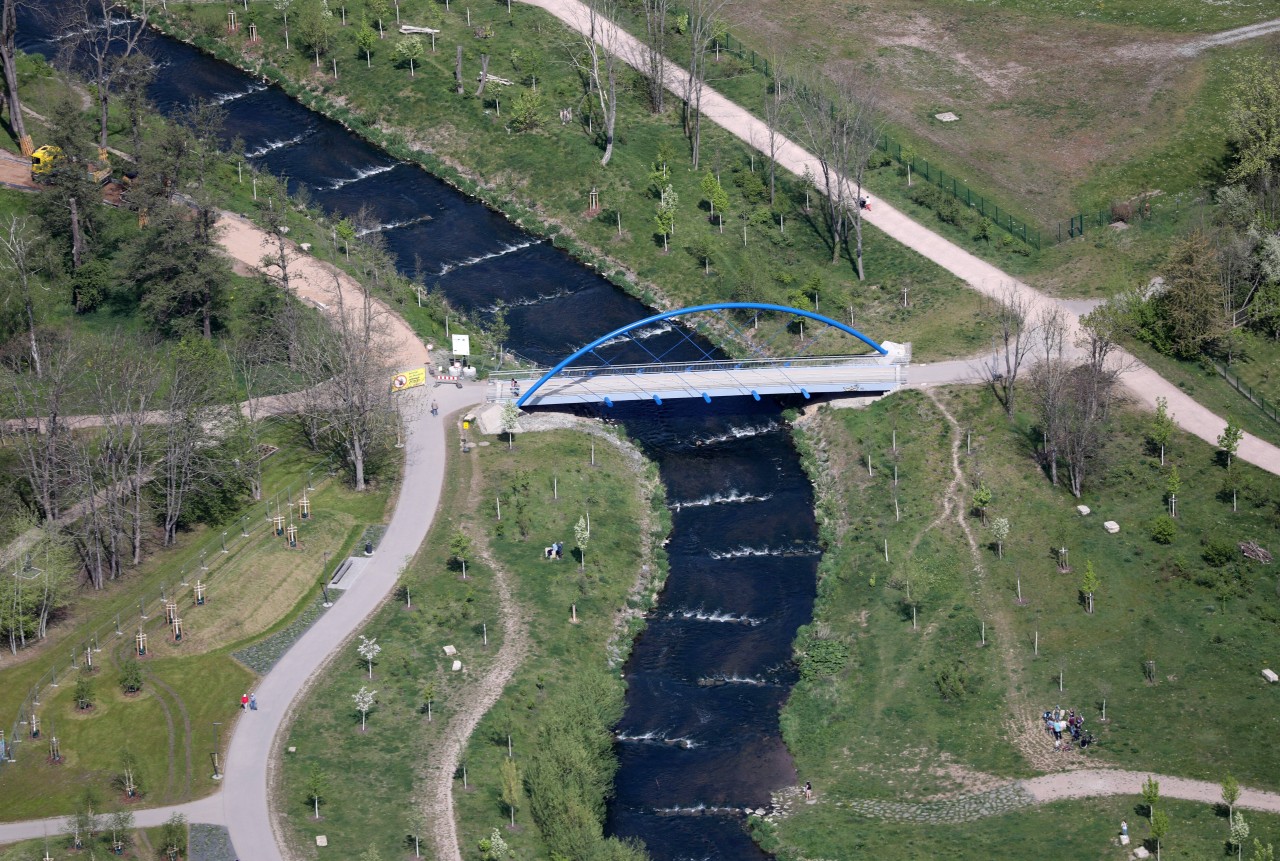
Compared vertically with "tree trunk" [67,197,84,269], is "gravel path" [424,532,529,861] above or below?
below

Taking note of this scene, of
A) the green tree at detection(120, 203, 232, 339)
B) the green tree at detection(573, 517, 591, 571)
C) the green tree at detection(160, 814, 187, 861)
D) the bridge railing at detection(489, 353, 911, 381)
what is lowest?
the green tree at detection(160, 814, 187, 861)

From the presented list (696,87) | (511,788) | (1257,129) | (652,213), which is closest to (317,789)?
(511,788)

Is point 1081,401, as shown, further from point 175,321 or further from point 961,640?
point 175,321

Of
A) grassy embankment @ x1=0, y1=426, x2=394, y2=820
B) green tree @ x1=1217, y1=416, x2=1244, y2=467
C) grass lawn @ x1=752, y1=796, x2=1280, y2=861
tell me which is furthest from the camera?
green tree @ x1=1217, y1=416, x2=1244, y2=467

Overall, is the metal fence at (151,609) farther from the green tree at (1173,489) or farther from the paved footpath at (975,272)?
the green tree at (1173,489)

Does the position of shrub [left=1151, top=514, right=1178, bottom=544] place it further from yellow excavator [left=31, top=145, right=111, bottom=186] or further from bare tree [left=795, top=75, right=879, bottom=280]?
yellow excavator [left=31, top=145, right=111, bottom=186]

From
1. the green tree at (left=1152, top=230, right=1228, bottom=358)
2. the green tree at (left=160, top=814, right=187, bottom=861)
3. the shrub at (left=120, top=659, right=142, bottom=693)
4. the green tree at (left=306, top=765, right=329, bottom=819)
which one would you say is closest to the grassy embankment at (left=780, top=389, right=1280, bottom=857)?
the green tree at (left=1152, top=230, right=1228, bottom=358)

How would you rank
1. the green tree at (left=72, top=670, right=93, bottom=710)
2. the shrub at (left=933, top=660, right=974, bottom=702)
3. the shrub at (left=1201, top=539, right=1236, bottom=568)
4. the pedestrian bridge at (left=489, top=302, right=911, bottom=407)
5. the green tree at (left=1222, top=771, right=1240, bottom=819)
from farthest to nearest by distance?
1. the pedestrian bridge at (left=489, top=302, right=911, bottom=407)
2. the shrub at (left=1201, top=539, right=1236, bottom=568)
3. the shrub at (left=933, top=660, right=974, bottom=702)
4. the green tree at (left=72, top=670, right=93, bottom=710)
5. the green tree at (left=1222, top=771, right=1240, bottom=819)

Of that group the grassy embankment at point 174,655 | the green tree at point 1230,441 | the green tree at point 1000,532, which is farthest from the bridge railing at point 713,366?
the green tree at point 1230,441
